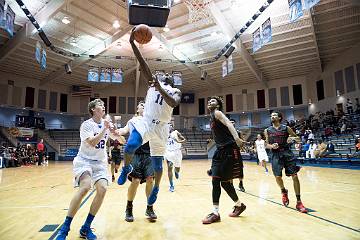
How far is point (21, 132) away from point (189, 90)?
1965cm

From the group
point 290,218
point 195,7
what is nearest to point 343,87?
point 195,7

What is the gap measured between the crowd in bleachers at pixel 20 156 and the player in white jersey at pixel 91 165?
1634cm

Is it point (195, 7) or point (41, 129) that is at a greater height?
point (195, 7)

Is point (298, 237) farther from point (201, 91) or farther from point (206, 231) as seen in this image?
point (201, 91)

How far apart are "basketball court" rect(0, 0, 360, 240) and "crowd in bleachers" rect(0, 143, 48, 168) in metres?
0.90

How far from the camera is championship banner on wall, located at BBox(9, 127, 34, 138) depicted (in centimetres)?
2467

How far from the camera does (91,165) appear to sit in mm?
3369

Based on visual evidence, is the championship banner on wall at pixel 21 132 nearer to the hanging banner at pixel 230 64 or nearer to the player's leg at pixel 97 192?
the hanging banner at pixel 230 64

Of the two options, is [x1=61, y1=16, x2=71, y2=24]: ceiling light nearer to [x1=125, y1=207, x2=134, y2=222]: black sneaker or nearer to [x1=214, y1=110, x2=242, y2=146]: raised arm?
[x1=214, y1=110, x2=242, y2=146]: raised arm

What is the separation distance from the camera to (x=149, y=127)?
12.8 ft

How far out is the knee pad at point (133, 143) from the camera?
3596 mm

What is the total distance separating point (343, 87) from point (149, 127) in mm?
24918

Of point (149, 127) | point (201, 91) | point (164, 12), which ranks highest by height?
point (201, 91)

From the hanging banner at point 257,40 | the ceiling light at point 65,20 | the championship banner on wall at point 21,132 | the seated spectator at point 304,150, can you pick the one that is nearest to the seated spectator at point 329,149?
the seated spectator at point 304,150
